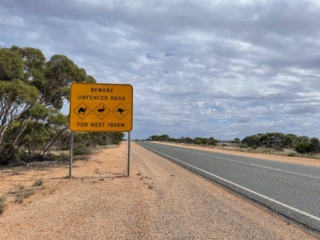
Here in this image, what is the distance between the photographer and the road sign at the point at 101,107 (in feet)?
36.6

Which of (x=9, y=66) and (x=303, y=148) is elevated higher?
(x=9, y=66)

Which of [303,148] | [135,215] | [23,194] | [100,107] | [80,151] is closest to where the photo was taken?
[135,215]

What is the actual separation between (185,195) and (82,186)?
3.38 metres

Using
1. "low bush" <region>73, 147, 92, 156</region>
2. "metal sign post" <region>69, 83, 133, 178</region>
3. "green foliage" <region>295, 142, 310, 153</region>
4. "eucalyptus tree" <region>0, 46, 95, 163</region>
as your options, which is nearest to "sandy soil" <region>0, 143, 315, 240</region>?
"metal sign post" <region>69, 83, 133, 178</region>

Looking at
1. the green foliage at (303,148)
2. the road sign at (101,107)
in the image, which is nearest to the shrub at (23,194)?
the road sign at (101,107)

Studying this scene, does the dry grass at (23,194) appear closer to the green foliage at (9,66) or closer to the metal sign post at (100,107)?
the metal sign post at (100,107)

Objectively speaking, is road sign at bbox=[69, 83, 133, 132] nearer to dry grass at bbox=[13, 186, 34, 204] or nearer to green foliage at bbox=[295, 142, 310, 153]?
dry grass at bbox=[13, 186, 34, 204]

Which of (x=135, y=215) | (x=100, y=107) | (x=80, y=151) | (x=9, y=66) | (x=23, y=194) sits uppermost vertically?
(x=9, y=66)

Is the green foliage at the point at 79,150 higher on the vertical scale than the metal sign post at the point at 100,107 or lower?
lower

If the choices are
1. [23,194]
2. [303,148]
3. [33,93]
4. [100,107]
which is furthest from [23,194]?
[303,148]

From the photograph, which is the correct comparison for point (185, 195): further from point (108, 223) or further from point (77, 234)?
point (77, 234)

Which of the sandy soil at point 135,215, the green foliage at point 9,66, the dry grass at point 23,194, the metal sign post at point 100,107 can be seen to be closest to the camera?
the sandy soil at point 135,215

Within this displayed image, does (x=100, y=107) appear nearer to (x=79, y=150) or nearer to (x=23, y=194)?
(x=23, y=194)

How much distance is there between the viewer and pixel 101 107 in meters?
11.5
